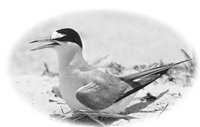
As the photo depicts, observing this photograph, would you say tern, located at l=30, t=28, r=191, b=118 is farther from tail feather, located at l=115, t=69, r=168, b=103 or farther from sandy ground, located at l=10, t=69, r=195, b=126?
sandy ground, located at l=10, t=69, r=195, b=126

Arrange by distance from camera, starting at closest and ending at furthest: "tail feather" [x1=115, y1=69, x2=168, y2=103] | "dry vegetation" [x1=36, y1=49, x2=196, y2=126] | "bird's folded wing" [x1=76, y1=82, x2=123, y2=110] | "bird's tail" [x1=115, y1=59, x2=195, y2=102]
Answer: "bird's folded wing" [x1=76, y1=82, x2=123, y2=110]
"dry vegetation" [x1=36, y1=49, x2=196, y2=126]
"tail feather" [x1=115, y1=69, x2=168, y2=103]
"bird's tail" [x1=115, y1=59, x2=195, y2=102]

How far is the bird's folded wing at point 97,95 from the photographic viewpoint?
4656mm

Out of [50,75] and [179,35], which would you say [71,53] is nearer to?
[50,75]

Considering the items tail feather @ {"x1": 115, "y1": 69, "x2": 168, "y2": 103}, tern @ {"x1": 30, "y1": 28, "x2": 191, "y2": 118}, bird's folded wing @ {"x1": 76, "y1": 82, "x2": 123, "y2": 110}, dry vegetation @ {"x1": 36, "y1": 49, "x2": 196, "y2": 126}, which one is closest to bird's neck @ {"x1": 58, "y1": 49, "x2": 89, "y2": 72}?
tern @ {"x1": 30, "y1": 28, "x2": 191, "y2": 118}

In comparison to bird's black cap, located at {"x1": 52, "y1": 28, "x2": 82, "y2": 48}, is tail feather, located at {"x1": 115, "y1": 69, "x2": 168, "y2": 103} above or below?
below

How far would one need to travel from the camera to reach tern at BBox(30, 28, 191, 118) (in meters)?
4.73

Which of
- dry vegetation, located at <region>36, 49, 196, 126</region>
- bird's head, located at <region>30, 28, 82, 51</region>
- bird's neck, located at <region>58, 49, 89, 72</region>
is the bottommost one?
dry vegetation, located at <region>36, 49, 196, 126</region>

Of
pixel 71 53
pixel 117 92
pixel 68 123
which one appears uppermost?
pixel 71 53

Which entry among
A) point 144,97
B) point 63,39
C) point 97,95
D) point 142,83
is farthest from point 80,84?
point 144,97

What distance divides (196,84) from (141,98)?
49.3 inches

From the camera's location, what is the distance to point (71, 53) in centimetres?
486

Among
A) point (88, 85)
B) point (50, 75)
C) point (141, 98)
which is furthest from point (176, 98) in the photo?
point (50, 75)

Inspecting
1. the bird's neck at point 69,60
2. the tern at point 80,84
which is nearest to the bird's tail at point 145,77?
the tern at point 80,84

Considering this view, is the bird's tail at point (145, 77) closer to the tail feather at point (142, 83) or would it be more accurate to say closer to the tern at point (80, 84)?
the tail feather at point (142, 83)
